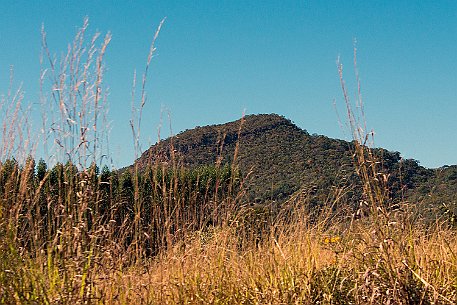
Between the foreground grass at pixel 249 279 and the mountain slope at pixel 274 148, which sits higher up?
the mountain slope at pixel 274 148

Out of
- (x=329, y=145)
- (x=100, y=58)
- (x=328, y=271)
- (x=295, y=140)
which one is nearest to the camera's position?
(x=100, y=58)

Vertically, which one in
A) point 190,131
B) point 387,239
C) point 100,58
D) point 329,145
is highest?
point 190,131

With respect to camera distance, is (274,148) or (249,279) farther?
(274,148)

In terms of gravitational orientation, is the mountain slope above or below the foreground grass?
above

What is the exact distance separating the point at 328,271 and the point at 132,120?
1335mm

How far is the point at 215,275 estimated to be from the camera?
3.12 m

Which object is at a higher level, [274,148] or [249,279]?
[274,148]

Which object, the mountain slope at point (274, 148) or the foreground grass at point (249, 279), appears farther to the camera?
the mountain slope at point (274, 148)

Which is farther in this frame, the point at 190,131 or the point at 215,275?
the point at 190,131

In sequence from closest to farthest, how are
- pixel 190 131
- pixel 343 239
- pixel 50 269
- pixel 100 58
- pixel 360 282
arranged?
pixel 50 269 < pixel 100 58 < pixel 360 282 < pixel 343 239 < pixel 190 131

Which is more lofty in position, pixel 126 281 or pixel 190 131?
pixel 190 131

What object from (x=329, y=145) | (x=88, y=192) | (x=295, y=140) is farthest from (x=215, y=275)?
(x=295, y=140)

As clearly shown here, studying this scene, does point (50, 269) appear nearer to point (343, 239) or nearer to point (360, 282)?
point (360, 282)

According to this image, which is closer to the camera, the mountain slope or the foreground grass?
the foreground grass
